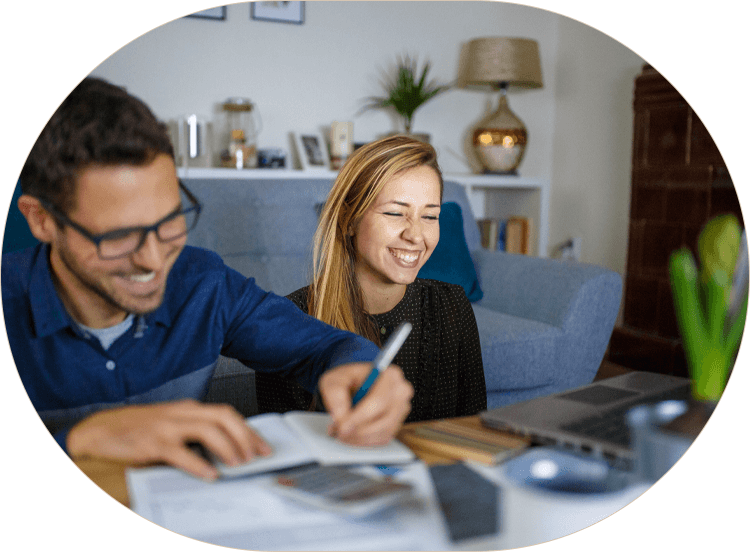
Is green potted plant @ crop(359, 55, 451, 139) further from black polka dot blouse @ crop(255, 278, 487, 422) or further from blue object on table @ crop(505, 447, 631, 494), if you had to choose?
blue object on table @ crop(505, 447, 631, 494)

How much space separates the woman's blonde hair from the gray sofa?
22 millimetres

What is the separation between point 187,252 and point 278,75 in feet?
0.85

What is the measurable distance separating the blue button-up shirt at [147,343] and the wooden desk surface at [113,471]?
0.07 metres

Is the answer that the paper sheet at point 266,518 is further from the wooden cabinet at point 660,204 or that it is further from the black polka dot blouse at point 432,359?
the wooden cabinet at point 660,204

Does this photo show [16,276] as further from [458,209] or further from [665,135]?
[665,135]

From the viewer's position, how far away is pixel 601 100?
0.95m

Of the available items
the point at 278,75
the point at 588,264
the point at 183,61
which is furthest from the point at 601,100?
the point at 183,61

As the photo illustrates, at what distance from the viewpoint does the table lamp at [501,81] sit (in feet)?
3.04

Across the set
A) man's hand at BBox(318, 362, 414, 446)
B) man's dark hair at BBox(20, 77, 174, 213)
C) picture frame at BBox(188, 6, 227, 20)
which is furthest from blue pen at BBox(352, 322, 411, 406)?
picture frame at BBox(188, 6, 227, 20)

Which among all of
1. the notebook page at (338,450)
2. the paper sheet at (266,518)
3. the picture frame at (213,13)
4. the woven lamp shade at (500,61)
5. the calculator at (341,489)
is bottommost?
the paper sheet at (266,518)

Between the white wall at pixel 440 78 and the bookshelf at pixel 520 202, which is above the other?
the white wall at pixel 440 78

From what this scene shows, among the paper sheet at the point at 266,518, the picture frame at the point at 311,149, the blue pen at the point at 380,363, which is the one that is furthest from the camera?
the picture frame at the point at 311,149

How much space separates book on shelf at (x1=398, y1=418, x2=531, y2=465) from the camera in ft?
2.52

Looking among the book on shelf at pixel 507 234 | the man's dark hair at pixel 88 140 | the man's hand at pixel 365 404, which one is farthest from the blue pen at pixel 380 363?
the man's dark hair at pixel 88 140
